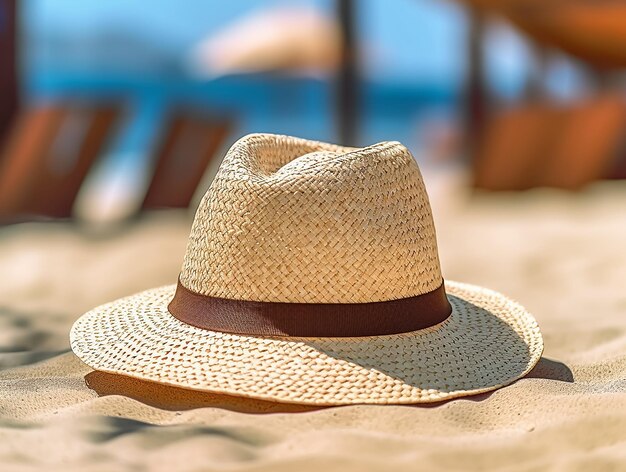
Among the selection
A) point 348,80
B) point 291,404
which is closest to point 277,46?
point 348,80

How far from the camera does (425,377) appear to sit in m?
1.60

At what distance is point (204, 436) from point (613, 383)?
0.90 m

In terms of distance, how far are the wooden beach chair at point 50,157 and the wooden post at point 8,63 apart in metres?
0.19

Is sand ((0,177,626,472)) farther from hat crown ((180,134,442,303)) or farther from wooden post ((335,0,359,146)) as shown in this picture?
wooden post ((335,0,359,146))

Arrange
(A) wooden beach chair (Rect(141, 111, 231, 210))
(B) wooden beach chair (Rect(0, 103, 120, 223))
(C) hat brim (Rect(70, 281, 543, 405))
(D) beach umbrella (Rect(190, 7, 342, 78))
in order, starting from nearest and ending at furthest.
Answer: (C) hat brim (Rect(70, 281, 543, 405))
(B) wooden beach chair (Rect(0, 103, 120, 223))
(A) wooden beach chair (Rect(141, 111, 231, 210))
(D) beach umbrella (Rect(190, 7, 342, 78))

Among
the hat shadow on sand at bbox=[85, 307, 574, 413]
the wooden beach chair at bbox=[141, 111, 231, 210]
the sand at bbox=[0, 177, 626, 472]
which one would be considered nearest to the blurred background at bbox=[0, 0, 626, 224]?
the wooden beach chair at bbox=[141, 111, 231, 210]

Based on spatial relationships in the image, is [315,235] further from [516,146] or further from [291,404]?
[516,146]

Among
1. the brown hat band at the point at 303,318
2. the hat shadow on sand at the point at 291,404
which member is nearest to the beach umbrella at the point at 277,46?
the hat shadow on sand at the point at 291,404

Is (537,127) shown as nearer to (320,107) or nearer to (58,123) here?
(58,123)

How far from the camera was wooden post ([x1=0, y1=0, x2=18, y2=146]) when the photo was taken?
5.08m

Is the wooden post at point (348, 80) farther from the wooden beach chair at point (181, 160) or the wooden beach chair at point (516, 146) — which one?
the wooden beach chair at point (181, 160)

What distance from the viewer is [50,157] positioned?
188 inches

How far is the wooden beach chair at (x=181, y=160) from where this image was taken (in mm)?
5199

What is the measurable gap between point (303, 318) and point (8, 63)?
4108mm
